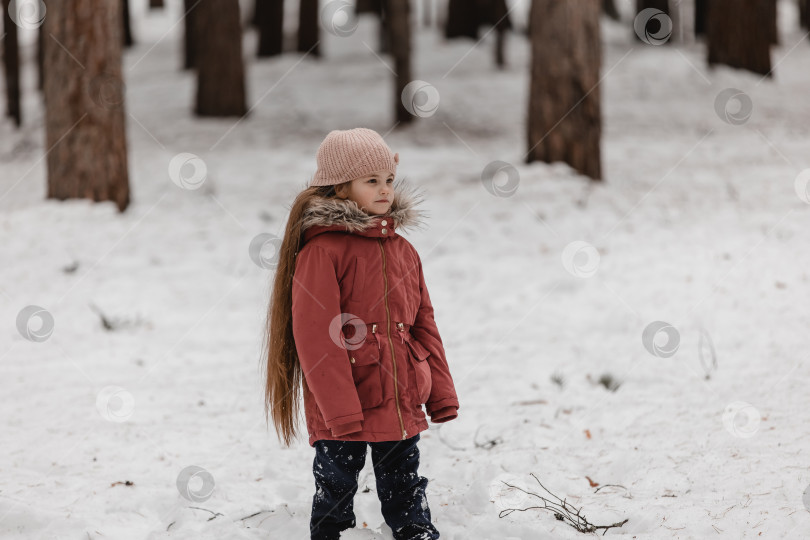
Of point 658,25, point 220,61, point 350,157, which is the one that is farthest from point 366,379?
point 658,25

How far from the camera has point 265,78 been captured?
1464 centimetres

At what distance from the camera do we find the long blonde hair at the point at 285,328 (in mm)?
2764

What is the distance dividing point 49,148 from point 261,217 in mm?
1967

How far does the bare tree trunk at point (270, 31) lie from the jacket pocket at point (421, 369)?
1487cm

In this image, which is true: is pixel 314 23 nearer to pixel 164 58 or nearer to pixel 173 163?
pixel 164 58

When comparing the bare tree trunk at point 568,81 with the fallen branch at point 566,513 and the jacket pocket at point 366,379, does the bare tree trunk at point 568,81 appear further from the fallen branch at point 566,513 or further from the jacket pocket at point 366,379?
the jacket pocket at point 366,379

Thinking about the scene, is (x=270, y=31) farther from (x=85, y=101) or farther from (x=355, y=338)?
(x=355, y=338)

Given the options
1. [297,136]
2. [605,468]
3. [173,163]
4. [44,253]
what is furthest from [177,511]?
[297,136]

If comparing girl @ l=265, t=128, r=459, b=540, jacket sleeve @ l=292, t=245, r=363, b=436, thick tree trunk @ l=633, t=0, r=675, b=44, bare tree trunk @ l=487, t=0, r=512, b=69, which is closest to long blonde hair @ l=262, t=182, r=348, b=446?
girl @ l=265, t=128, r=459, b=540

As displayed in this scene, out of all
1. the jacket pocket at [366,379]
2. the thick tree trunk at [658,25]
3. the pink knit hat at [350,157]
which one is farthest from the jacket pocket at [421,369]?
the thick tree trunk at [658,25]

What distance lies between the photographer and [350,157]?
8.79 feet

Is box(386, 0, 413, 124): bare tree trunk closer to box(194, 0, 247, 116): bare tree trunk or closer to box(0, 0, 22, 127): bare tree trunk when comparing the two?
box(194, 0, 247, 116): bare tree trunk

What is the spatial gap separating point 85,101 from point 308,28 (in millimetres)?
10538

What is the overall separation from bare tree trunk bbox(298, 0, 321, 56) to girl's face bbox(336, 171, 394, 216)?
14246 millimetres
